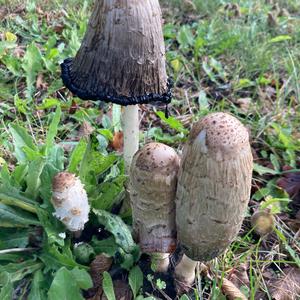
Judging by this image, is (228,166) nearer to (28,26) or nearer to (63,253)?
(63,253)

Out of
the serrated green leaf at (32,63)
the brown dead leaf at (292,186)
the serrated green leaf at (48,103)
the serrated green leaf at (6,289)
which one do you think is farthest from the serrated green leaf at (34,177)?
the brown dead leaf at (292,186)

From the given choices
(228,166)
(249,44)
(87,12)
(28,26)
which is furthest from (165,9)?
(228,166)

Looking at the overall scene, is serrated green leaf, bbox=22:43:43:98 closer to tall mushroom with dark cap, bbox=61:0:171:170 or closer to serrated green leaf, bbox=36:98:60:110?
serrated green leaf, bbox=36:98:60:110

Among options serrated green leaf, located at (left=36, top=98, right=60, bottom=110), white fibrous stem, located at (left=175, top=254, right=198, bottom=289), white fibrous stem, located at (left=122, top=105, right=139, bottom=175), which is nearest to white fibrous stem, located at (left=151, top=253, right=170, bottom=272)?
white fibrous stem, located at (left=175, top=254, right=198, bottom=289)

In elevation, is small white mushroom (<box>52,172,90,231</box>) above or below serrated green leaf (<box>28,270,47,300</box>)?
above

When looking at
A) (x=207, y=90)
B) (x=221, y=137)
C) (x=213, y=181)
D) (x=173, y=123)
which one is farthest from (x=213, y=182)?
(x=207, y=90)

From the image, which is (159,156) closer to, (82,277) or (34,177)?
(82,277)
